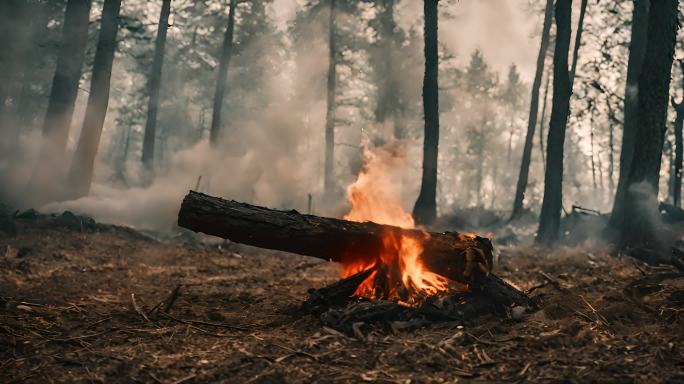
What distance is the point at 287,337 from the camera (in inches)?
167

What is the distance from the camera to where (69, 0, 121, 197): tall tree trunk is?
13.5 metres

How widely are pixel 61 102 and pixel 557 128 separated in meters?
14.8

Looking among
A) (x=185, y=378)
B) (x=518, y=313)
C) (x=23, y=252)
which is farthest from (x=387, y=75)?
(x=185, y=378)

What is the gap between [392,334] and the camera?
4.39 meters

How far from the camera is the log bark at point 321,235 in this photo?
5.27m

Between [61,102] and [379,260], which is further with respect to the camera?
[61,102]

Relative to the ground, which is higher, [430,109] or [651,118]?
[430,109]

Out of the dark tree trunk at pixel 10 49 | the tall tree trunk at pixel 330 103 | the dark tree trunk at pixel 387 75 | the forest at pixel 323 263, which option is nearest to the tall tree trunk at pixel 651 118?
the forest at pixel 323 263

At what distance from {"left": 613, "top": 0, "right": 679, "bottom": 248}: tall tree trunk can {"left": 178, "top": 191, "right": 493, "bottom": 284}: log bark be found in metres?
5.67

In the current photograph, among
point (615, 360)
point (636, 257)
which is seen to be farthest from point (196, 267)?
point (636, 257)

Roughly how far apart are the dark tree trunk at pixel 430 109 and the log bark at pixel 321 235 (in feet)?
28.6

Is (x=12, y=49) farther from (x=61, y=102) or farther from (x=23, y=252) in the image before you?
(x=23, y=252)

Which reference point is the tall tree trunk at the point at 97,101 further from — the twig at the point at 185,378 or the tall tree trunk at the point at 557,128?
the tall tree trunk at the point at 557,128

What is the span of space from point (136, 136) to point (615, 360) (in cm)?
5893
